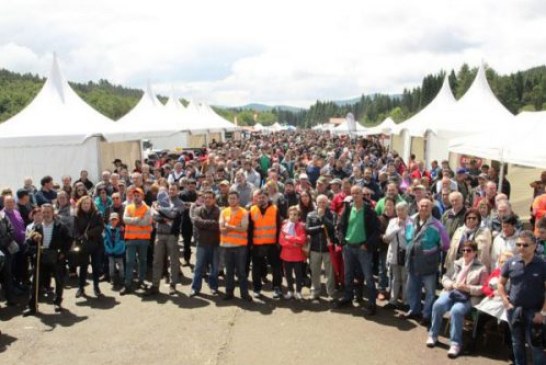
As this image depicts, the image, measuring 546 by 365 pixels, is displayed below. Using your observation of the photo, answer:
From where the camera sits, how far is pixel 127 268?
781 centimetres

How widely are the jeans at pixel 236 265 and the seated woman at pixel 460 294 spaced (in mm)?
2956

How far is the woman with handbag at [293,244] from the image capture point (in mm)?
7203

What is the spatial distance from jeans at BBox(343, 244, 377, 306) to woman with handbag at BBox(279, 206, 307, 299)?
2.36ft

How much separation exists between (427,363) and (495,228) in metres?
2.11

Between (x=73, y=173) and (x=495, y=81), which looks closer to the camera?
(x=73, y=173)

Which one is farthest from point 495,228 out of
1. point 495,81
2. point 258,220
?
point 495,81

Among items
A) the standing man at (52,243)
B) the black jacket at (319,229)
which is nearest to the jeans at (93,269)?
the standing man at (52,243)

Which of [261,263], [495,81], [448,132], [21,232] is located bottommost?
[261,263]

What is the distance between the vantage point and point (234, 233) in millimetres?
7277

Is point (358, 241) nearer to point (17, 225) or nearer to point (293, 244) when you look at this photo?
point (293, 244)

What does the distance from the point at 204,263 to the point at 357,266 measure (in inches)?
98.9

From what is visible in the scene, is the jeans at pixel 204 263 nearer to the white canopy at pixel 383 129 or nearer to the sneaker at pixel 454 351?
the sneaker at pixel 454 351

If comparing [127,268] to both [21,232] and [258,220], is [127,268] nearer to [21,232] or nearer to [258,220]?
[21,232]

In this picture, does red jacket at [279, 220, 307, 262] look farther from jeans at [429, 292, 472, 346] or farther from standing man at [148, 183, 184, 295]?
jeans at [429, 292, 472, 346]
